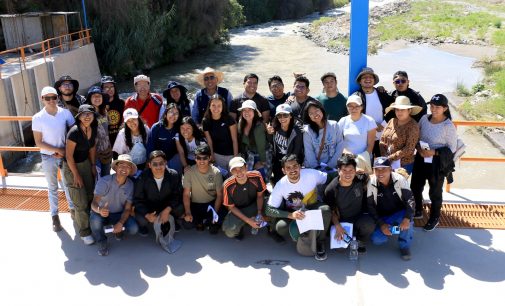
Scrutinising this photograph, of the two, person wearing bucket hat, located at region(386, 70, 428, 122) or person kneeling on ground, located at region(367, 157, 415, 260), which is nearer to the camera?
person kneeling on ground, located at region(367, 157, 415, 260)

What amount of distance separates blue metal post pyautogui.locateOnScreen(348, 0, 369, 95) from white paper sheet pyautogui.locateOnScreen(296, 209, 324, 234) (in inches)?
70.9

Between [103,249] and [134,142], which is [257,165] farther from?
[103,249]

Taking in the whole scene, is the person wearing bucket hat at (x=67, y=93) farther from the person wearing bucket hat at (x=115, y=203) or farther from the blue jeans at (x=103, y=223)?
the blue jeans at (x=103, y=223)

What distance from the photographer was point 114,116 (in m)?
5.90

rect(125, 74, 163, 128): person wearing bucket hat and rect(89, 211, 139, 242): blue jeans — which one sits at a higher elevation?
rect(125, 74, 163, 128): person wearing bucket hat

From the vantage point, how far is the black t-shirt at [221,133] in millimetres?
5453

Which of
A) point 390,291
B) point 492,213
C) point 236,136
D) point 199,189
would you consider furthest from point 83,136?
point 492,213

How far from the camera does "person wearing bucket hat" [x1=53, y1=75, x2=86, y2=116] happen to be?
18.0 feet

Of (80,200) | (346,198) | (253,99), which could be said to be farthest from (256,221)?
(80,200)

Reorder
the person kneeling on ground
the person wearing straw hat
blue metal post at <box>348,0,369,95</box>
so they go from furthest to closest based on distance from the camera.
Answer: blue metal post at <box>348,0,369,95</box>
the person wearing straw hat
the person kneeling on ground

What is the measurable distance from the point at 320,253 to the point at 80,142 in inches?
103

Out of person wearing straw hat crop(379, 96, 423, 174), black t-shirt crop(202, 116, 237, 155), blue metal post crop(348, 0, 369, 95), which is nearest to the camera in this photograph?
person wearing straw hat crop(379, 96, 423, 174)

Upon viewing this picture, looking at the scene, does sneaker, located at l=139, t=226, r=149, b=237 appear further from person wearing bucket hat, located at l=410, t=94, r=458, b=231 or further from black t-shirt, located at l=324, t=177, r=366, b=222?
person wearing bucket hat, located at l=410, t=94, r=458, b=231

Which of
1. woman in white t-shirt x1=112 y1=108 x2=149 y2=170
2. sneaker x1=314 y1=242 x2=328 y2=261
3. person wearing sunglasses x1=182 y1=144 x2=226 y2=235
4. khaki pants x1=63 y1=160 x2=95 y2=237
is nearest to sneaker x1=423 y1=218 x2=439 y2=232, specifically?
sneaker x1=314 y1=242 x2=328 y2=261
